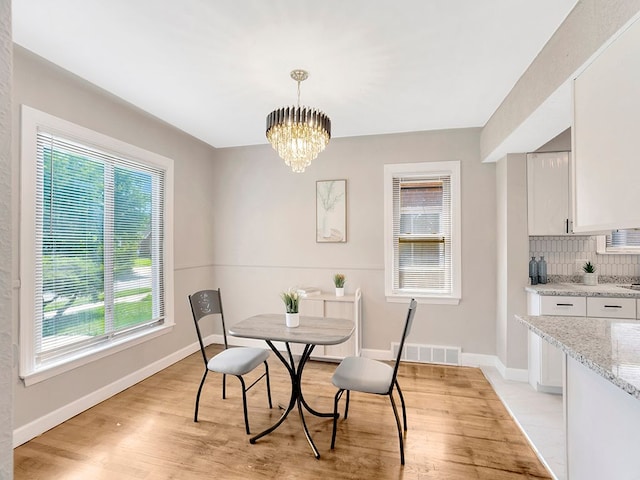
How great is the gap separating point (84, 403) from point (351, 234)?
3.06 meters

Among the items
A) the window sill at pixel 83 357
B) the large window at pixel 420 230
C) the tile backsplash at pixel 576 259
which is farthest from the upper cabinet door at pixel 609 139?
the window sill at pixel 83 357

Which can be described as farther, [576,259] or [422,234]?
[422,234]

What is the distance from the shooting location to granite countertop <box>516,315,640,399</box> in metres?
1.02

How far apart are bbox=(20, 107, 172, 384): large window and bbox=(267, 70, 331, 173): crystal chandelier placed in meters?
1.69

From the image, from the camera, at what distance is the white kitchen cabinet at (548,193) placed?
3.21 meters

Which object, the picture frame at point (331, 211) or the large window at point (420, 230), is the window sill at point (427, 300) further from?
the picture frame at point (331, 211)

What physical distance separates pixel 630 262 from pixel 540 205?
1.12m

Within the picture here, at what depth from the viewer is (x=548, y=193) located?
3.24m

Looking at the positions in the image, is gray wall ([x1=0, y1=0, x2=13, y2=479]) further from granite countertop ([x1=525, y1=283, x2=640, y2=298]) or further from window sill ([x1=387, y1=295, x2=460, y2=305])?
window sill ([x1=387, y1=295, x2=460, y2=305])

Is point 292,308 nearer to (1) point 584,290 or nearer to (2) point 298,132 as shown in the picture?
(2) point 298,132

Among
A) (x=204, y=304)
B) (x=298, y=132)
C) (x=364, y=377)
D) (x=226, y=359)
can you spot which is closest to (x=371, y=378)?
(x=364, y=377)

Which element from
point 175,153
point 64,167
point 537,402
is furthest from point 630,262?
point 64,167

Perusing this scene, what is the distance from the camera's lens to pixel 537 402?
2846 millimetres

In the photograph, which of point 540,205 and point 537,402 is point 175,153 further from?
point 537,402
